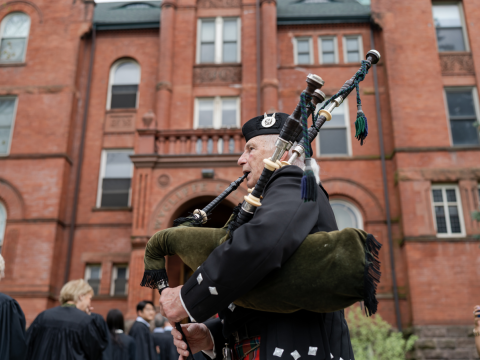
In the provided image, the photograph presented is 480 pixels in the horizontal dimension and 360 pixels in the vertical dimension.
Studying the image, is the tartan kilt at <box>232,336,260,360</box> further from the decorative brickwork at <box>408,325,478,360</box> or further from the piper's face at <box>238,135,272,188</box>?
the decorative brickwork at <box>408,325,478,360</box>

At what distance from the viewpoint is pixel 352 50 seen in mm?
18719

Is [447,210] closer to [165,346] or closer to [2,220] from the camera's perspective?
[165,346]

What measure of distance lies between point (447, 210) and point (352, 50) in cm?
734

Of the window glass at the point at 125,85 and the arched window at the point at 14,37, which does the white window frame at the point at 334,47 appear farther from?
the arched window at the point at 14,37

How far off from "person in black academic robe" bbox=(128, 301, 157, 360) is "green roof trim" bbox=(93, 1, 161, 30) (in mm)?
13550

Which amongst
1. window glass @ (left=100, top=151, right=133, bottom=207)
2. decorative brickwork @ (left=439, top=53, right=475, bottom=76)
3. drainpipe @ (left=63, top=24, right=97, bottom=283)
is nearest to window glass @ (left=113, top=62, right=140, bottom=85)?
drainpipe @ (left=63, top=24, right=97, bottom=283)

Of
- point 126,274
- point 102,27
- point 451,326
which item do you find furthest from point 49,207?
point 451,326

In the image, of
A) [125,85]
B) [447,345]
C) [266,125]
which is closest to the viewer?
[266,125]

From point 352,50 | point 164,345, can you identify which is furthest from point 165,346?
point 352,50

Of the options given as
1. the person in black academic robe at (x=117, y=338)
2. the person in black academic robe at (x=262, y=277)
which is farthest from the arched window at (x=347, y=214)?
the person in black academic robe at (x=262, y=277)

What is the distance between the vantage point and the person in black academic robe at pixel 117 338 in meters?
8.11

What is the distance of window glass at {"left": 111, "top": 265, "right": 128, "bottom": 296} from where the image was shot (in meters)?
16.5

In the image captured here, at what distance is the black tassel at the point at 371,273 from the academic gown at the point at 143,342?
7.38 metres

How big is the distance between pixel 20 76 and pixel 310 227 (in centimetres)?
1929
